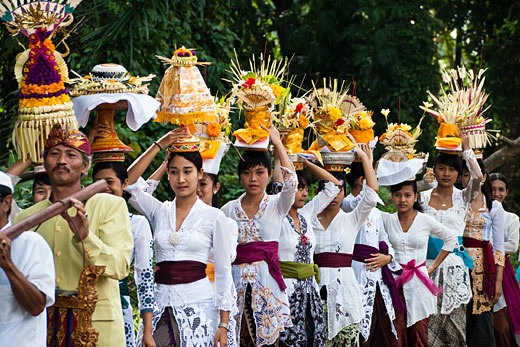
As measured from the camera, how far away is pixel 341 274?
302 inches

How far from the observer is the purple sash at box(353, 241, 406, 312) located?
8.05 m

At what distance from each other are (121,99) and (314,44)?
28.9 ft

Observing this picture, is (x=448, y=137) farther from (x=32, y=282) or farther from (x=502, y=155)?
(x=32, y=282)

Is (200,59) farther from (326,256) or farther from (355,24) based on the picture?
(326,256)

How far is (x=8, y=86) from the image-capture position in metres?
10.5

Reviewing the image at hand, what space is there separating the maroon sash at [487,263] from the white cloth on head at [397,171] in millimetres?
1571

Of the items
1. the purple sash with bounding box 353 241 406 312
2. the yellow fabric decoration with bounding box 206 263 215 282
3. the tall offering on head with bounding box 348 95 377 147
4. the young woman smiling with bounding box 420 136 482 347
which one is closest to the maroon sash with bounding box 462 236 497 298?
the young woman smiling with bounding box 420 136 482 347

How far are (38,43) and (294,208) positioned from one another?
312cm

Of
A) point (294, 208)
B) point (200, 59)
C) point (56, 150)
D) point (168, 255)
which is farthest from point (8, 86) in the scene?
point (56, 150)

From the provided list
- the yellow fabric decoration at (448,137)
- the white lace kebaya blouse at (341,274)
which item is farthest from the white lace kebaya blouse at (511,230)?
the white lace kebaya blouse at (341,274)

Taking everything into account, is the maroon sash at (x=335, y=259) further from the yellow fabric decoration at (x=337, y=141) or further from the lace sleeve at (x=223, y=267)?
the lace sleeve at (x=223, y=267)

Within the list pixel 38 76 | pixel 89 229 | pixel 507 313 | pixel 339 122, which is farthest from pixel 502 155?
pixel 89 229

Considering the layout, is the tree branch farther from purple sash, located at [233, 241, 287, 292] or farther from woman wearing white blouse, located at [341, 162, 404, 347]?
purple sash, located at [233, 241, 287, 292]

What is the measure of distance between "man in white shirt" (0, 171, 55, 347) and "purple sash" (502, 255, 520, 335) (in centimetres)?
702
